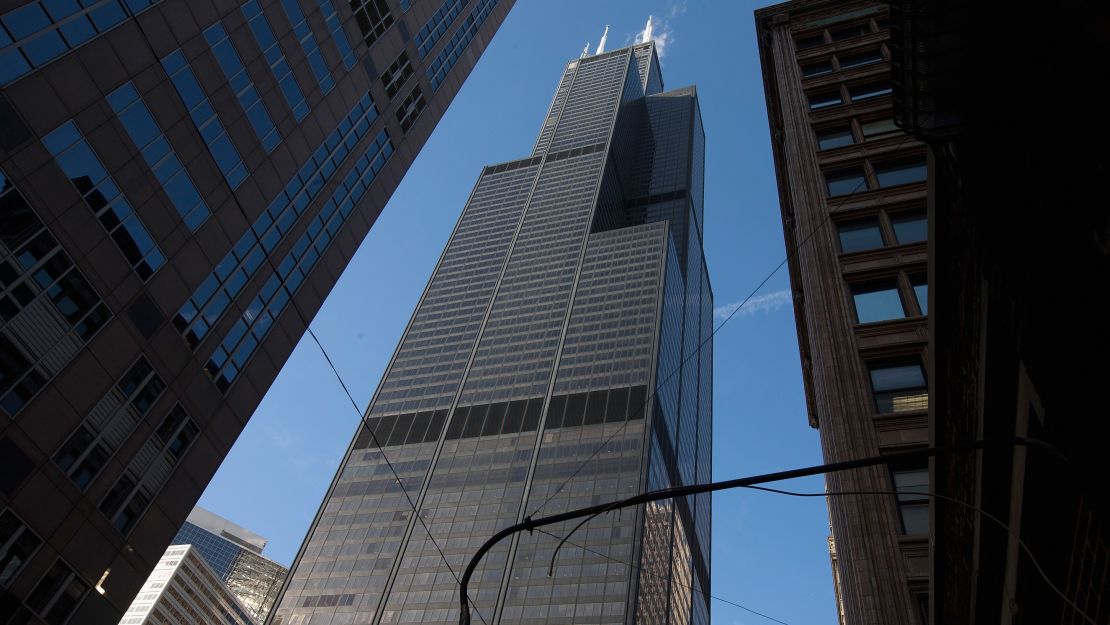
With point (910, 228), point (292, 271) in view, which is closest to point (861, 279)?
point (910, 228)

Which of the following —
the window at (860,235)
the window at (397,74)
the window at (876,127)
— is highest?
the window at (397,74)

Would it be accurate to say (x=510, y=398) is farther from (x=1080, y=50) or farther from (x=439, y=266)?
(x=1080, y=50)

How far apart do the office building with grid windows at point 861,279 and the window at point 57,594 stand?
25.0 m

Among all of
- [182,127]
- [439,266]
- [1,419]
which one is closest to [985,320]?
[1,419]

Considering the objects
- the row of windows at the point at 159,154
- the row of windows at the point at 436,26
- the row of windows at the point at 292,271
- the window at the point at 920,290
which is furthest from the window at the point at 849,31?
the row of windows at the point at 159,154

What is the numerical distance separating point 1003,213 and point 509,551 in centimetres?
10901

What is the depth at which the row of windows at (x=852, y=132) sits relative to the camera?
32781 millimetres

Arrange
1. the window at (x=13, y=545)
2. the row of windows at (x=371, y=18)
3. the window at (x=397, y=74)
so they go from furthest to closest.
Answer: the window at (x=397, y=74), the row of windows at (x=371, y=18), the window at (x=13, y=545)

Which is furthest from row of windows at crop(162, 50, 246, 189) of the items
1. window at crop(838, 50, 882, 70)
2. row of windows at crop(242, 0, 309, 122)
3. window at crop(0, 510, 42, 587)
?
window at crop(838, 50, 882, 70)

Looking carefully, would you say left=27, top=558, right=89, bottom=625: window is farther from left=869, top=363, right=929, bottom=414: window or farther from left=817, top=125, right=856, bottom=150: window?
left=817, top=125, right=856, bottom=150: window

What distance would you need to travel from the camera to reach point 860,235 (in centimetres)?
2931

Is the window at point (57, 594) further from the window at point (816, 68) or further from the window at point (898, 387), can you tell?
the window at point (816, 68)

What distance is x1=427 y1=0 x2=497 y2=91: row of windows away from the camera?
5428 centimetres

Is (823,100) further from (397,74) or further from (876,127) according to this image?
(397,74)
